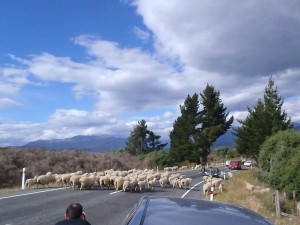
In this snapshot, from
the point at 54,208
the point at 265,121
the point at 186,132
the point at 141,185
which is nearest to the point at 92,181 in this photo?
the point at 141,185

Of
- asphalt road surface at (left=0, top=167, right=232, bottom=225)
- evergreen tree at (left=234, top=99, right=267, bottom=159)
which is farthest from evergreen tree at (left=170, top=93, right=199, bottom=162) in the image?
asphalt road surface at (left=0, top=167, right=232, bottom=225)

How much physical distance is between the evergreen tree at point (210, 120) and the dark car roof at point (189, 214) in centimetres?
6980

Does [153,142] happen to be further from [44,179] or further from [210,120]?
[44,179]

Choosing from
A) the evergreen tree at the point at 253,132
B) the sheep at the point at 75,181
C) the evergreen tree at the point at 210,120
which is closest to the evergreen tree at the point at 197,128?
the evergreen tree at the point at 210,120

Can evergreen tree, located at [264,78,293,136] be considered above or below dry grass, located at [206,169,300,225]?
above

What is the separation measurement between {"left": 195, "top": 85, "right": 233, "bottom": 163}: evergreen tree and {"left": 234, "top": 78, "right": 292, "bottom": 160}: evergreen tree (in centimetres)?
1723

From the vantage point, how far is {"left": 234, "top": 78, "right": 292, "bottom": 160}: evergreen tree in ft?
164

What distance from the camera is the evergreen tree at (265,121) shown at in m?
50.1

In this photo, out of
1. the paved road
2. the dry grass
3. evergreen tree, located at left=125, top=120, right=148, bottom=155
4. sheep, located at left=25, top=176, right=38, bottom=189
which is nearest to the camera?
the paved road

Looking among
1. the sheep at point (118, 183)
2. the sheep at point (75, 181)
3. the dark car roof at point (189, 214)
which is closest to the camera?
the dark car roof at point (189, 214)

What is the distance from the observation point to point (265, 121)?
50531 millimetres

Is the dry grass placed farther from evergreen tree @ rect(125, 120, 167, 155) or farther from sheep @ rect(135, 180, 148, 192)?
evergreen tree @ rect(125, 120, 167, 155)

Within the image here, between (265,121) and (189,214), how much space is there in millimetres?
49153

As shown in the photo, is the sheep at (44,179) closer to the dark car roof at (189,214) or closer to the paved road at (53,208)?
the paved road at (53,208)
